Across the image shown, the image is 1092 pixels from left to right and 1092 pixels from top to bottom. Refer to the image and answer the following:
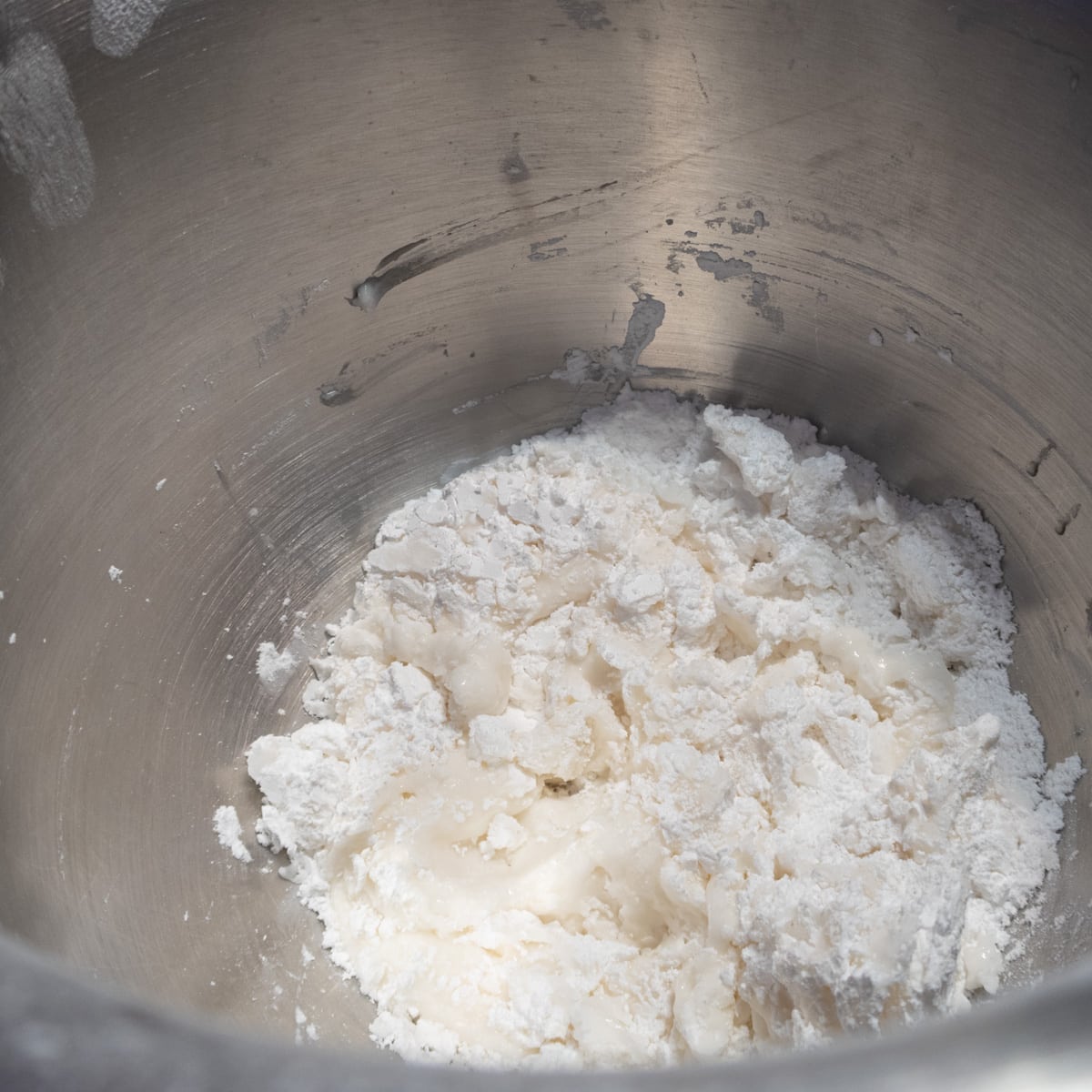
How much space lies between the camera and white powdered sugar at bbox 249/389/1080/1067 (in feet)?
3.98

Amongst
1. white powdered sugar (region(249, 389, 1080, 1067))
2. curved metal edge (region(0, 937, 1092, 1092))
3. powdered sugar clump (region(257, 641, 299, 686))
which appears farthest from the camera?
powdered sugar clump (region(257, 641, 299, 686))

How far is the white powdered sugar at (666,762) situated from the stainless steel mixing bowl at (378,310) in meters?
0.09

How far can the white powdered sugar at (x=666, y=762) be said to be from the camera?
1.21m

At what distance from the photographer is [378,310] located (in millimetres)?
1625

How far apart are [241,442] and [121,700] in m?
0.45

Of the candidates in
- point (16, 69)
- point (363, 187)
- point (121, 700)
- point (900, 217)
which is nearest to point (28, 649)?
point (121, 700)

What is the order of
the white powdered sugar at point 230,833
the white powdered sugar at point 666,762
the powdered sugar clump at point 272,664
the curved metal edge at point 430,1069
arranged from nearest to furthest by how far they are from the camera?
1. the curved metal edge at point 430,1069
2. the white powdered sugar at point 666,762
3. the white powdered sugar at point 230,833
4. the powdered sugar clump at point 272,664

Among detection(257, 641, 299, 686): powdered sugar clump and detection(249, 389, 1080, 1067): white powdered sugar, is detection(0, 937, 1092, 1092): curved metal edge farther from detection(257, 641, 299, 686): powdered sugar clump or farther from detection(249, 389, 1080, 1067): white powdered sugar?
detection(257, 641, 299, 686): powdered sugar clump

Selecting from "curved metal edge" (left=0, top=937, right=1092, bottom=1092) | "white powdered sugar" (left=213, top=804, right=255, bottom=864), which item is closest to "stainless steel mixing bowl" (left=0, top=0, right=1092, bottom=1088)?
"white powdered sugar" (left=213, top=804, right=255, bottom=864)

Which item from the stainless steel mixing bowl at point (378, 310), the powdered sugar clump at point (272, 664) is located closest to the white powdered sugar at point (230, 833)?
the stainless steel mixing bowl at point (378, 310)

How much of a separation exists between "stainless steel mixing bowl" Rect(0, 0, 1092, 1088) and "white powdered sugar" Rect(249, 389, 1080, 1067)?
9 cm

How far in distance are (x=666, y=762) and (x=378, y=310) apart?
88 cm

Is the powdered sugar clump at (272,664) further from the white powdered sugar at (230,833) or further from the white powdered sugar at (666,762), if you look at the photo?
the white powdered sugar at (230,833)

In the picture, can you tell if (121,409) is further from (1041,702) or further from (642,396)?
(1041,702)
